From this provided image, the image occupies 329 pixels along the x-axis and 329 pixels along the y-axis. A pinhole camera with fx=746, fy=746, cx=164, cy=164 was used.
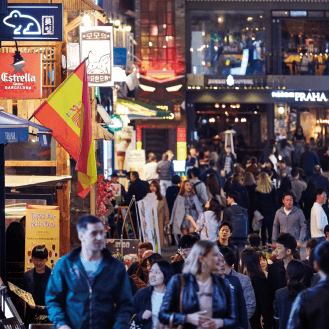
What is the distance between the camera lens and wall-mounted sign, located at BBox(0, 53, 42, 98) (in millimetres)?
10609

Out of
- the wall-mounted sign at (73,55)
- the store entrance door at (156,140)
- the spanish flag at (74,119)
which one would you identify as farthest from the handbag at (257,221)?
the store entrance door at (156,140)

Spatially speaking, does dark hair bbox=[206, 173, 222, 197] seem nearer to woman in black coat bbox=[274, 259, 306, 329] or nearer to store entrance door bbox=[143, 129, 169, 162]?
woman in black coat bbox=[274, 259, 306, 329]

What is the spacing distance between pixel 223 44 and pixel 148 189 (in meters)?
21.2

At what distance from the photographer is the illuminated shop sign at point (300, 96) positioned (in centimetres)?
3681

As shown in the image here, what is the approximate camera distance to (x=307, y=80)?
3709cm

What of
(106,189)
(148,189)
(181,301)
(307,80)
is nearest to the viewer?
(181,301)

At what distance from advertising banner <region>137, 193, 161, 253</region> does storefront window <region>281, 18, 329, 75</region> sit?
23555mm

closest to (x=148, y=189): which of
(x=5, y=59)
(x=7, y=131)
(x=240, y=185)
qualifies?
(x=240, y=185)

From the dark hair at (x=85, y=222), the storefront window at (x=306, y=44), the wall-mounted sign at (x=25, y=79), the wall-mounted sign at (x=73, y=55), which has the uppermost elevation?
the storefront window at (x=306, y=44)

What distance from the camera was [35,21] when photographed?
9.39 meters

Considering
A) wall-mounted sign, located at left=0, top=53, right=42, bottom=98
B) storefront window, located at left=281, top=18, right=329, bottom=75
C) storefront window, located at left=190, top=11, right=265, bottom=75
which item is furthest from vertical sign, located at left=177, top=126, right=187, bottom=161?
wall-mounted sign, located at left=0, top=53, right=42, bottom=98

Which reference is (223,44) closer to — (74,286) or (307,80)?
(307,80)

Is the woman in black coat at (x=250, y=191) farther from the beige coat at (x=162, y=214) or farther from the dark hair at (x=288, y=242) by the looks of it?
the dark hair at (x=288, y=242)

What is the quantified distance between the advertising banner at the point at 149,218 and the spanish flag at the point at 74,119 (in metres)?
4.90
